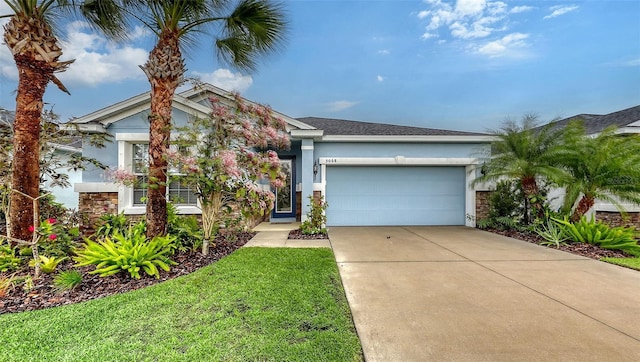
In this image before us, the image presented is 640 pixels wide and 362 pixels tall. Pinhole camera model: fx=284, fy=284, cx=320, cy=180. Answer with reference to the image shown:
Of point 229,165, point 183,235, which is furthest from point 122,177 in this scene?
point 229,165

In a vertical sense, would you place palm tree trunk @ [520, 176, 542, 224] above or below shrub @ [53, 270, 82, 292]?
above

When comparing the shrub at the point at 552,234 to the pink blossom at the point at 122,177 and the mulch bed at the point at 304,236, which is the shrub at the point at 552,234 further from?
the pink blossom at the point at 122,177

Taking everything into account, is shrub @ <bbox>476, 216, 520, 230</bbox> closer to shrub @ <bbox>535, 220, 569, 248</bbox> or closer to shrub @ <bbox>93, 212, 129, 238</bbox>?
shrub @ <bbox>535, 220, 569, 248</bbox>

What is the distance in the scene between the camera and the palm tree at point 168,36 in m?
5.71

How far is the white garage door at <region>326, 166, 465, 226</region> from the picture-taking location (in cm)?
1037

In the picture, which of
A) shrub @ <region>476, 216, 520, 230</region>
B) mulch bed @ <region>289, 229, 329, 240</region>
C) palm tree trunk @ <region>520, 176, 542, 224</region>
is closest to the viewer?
mulch bed @ <region>289, 229, 329, 240</region>

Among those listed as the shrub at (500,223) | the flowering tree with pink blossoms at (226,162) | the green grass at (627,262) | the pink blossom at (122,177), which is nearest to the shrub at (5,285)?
the pink blossom at (122,177)

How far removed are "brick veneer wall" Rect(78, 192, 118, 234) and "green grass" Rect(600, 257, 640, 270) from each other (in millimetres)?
12043

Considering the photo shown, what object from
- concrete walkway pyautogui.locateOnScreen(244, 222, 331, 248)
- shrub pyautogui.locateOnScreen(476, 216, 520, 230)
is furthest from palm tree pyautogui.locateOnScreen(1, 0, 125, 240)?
shrub pyautogui.locateOnScreen(476, 216, 520, 230)

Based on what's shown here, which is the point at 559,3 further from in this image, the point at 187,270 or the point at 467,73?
the point at 187,270

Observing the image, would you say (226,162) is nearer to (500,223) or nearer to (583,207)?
(500,223)

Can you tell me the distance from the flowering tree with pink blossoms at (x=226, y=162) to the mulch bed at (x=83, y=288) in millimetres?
1011


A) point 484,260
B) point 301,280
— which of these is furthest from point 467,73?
point 301,280

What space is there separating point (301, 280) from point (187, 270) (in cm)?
212
